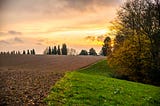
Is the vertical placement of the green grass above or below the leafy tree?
below

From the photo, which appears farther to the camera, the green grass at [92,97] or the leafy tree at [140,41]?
the leafy tree at [140,41]

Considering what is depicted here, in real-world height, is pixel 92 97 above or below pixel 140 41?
below

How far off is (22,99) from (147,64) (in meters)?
37.8

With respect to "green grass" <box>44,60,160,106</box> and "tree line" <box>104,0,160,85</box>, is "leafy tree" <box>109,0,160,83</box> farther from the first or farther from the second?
"green grass" <box>44,60,160,106</box>

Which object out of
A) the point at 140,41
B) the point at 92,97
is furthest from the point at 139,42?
the point at 92,97

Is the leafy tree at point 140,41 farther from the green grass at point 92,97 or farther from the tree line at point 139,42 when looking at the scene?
the green grass at point 92,97

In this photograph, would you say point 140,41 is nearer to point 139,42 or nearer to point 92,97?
point 139,42

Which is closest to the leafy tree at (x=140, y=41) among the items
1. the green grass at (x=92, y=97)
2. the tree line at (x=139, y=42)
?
the tree line at (x=139, y=42)

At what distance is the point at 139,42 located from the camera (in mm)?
53438

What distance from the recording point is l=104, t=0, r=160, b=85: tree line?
51.9m

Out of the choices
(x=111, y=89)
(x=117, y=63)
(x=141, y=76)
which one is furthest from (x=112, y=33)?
(x=111, y=89)

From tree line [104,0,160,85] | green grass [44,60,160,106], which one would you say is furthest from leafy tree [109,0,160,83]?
green grass [44,60,160,106]

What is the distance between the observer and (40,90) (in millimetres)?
20484

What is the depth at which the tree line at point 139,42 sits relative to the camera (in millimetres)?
51906
